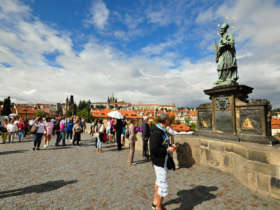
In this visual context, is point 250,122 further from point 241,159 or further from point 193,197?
point 193,197

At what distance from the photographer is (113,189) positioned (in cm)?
379

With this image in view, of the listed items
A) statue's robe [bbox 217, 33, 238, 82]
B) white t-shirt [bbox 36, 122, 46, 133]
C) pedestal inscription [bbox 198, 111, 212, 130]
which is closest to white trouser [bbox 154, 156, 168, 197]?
pedestal inscription [bbox 198, 111, 212, 130]

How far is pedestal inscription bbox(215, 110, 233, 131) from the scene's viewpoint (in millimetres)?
5507

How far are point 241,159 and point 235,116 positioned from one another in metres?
1.75

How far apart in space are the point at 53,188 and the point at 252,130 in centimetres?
555

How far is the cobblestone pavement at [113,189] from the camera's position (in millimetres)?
3133

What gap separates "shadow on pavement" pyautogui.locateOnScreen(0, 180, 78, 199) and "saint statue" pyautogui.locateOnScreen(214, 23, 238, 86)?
6.09m

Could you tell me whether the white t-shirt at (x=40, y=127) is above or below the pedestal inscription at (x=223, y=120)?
below

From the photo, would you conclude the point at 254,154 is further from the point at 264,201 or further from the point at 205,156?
the point at 205,156

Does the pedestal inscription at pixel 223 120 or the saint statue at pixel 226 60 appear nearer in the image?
the pedestal inscription at pixel 223 120

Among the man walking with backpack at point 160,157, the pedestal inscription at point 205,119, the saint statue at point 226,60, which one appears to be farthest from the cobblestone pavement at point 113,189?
the saint statue at point 226,60

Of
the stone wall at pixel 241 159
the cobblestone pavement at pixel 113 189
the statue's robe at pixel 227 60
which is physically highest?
the statue's robe at pixel 227 60

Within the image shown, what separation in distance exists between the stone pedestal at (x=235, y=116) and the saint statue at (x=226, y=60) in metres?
0.61

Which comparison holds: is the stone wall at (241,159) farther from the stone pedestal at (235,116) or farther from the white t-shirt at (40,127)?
the white t-shirt at (40,127)
